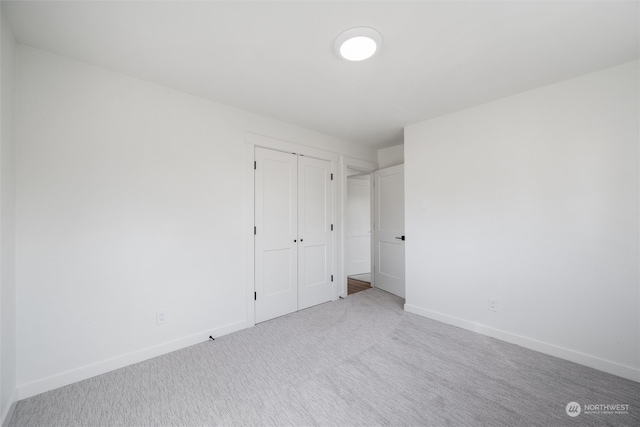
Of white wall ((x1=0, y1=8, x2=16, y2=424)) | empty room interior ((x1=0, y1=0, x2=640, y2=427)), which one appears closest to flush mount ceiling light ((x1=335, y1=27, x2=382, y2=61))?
empty room interior ((x1=0, y1=0, x2=640, y2=427))

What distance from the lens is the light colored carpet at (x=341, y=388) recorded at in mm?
1517

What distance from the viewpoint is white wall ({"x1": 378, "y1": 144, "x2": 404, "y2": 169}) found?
4.05 meters

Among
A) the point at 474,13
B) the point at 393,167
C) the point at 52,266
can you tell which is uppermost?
the point at 474,13

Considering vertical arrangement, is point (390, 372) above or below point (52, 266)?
below

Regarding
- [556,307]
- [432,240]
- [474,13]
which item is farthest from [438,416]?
[474,13]

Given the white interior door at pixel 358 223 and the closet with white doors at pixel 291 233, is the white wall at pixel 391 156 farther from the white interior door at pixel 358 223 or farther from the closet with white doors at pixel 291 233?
the closet with white doors at pixel 291 233

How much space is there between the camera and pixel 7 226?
151cm

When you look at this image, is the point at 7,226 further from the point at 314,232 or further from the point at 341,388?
the point at 314,232

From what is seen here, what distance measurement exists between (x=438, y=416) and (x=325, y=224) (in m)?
2.42

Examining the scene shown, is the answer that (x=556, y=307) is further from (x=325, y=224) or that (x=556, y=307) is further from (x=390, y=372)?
(x=325, y=224)

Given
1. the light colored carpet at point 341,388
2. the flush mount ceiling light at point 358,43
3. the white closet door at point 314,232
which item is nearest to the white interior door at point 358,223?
the white closet door at point 314,232

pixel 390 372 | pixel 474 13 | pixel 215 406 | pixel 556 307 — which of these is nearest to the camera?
pixel 474 13

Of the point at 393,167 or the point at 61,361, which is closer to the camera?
the point at 61,361

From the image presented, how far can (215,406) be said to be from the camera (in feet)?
5.29
